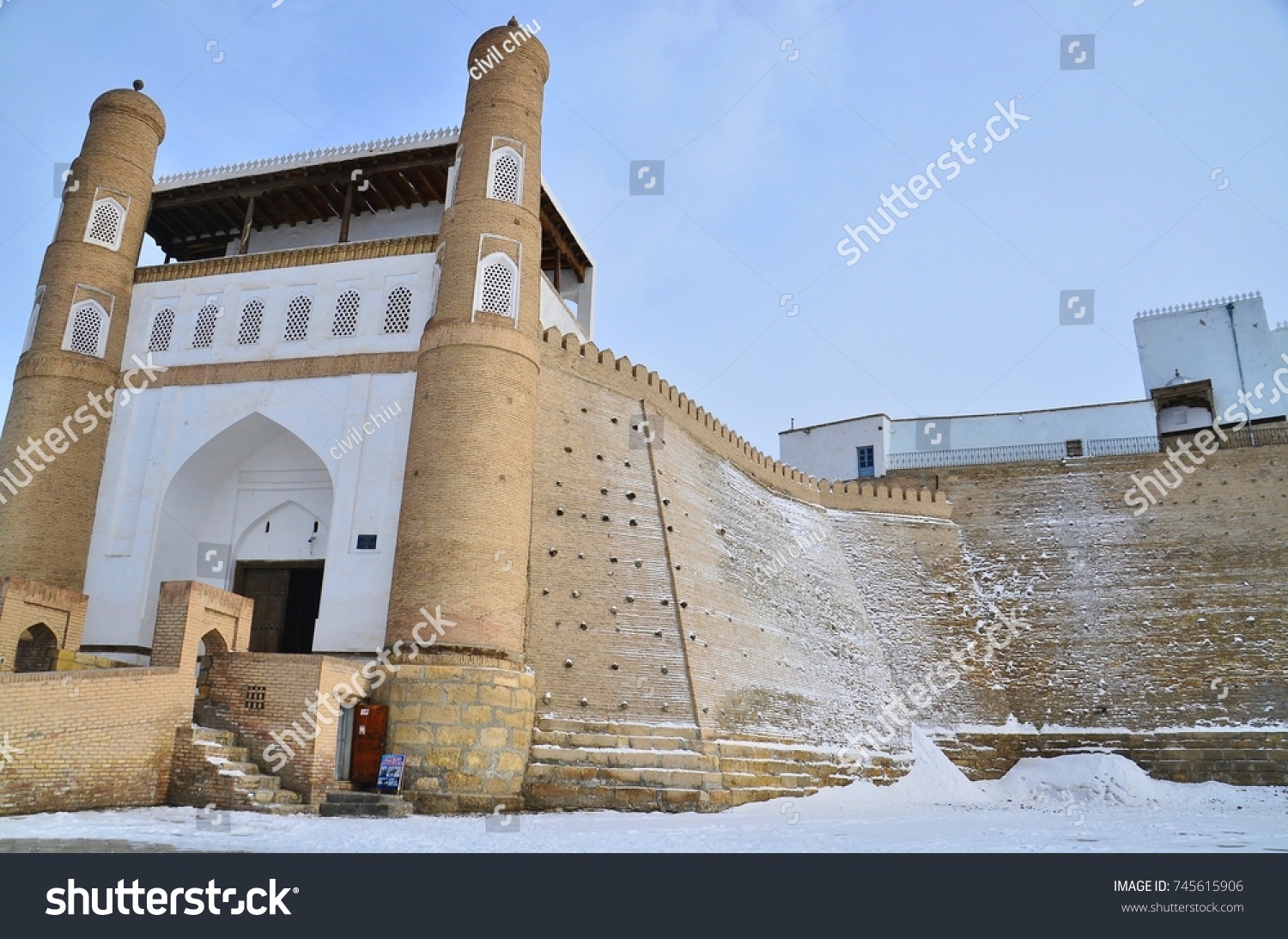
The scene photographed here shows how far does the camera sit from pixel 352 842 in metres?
7.87

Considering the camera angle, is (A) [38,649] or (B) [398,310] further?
(B) [398,310]

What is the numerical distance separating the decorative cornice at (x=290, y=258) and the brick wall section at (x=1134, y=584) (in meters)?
13.2

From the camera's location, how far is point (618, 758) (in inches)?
478

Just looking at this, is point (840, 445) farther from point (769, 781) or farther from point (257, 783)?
point (257, 783)

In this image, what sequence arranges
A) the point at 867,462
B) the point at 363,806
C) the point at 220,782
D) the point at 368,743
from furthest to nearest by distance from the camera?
the point at 867,462
the point at 368,743
the point at 363,806
the point at 220,782

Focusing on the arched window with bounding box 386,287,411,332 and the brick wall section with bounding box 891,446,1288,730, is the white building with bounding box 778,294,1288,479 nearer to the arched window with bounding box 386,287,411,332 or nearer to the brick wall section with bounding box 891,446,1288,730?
the brick wall section with bounding box 891,446,1288,730

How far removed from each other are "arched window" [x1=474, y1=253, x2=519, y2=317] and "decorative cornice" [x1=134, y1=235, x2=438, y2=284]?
1363mm

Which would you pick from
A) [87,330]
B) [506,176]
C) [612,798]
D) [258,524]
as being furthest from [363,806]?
[87,330]

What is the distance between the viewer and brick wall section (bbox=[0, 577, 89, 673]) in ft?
41.1

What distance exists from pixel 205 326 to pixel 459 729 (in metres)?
8.63

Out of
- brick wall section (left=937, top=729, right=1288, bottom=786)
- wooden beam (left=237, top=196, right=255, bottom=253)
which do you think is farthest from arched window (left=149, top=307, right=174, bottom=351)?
brick wall section (left=937, top=729, right=1288, bottom=786)

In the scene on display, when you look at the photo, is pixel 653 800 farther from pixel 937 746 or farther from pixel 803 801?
pixel 937 746
